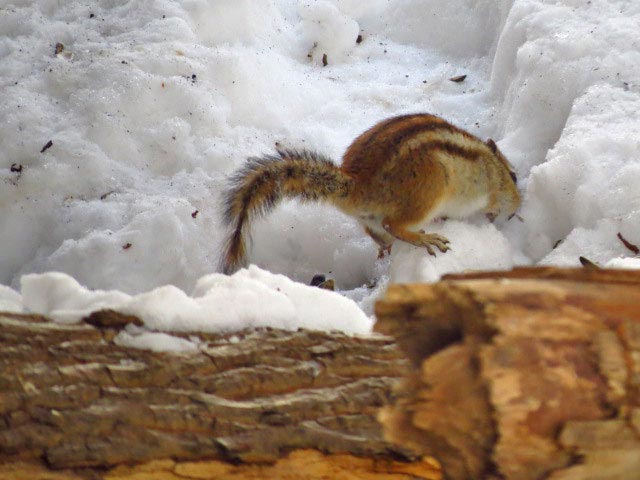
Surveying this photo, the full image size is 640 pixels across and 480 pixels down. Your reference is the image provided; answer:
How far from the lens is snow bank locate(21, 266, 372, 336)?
1.78 metres

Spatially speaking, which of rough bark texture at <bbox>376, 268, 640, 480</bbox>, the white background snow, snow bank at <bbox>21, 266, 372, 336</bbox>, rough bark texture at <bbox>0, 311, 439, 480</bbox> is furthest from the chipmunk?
rough bark texture at <bbox>376, 268, 640, 480</bbox>

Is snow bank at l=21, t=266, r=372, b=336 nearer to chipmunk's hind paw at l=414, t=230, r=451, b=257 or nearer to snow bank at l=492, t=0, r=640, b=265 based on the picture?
chipmunk's hind paw at l=414, t=230, r=451, b=257

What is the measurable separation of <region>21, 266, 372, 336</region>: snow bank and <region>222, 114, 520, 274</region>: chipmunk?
0.71 meters

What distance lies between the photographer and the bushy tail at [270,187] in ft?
8.71

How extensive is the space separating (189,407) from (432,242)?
1.51m

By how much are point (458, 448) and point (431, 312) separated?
261mm

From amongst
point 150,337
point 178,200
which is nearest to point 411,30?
point 178,200

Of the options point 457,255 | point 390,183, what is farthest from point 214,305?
point 457,255

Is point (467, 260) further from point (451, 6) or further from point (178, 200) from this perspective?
point (451, 6)

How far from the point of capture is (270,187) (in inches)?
107

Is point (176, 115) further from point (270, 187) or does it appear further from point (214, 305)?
point (214, 305)

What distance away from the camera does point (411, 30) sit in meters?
4.24

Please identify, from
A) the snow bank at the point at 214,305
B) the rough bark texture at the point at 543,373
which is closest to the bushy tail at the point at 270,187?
the snow bank at the point at 214,305

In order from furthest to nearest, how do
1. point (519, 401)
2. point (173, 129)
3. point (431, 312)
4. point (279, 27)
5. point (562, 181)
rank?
point (279, 27) < point (173, 129) < point (562, 181) < point (431, 312) < point (519, 401)
